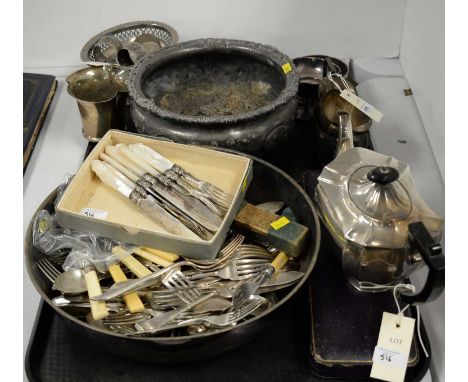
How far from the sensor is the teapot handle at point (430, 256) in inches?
21.7

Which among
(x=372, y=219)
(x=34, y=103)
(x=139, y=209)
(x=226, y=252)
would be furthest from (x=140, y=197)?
(x=34, y=103)

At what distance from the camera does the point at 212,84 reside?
41.3 inches

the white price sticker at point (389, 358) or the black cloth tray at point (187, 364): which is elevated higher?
the white price sticker at point (389, 358)

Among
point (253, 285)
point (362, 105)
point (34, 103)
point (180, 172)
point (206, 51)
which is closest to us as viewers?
point (253, 285)

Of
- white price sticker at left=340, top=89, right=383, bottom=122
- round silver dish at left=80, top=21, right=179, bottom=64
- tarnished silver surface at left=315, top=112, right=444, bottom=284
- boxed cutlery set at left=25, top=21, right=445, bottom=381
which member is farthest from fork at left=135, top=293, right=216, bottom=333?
round silver dish at left=80, top=21, right=179, bottom=64

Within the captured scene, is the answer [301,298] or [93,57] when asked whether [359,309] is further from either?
[93,57]

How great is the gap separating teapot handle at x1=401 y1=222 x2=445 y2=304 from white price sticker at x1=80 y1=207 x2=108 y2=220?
1.46ft

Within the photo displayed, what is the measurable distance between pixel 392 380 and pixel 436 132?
0.57 meters

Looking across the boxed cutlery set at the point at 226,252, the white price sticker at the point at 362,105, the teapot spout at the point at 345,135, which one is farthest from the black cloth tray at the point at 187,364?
the white price sticker at the point at 362,105

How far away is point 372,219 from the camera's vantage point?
646 mm

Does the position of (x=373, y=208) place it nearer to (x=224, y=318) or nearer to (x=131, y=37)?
(x=224, y=318)

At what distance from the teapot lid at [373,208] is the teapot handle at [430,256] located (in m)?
0.05

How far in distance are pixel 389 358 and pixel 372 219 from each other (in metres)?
0.19

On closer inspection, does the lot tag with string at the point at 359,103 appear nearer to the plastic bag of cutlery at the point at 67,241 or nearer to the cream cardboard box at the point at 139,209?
the cream cardboard box at the point at 139,209
